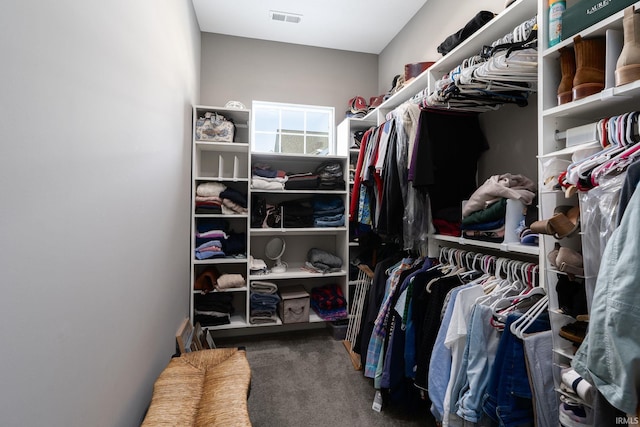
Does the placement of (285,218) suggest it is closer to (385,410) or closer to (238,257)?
(238,257)

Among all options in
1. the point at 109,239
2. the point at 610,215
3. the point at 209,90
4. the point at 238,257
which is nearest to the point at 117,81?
the point at 109,239

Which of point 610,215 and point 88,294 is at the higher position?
point 610,215

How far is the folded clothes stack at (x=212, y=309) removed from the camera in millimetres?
2658

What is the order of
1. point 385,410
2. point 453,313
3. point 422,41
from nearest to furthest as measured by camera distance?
point 453,313
point 385,410
point 422,41

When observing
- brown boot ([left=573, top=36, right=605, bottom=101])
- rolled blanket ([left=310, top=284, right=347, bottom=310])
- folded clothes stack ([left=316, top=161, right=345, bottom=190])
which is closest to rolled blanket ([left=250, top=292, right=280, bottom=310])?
rolled blanket ([left=310, top=284, right=347, bottom=310])

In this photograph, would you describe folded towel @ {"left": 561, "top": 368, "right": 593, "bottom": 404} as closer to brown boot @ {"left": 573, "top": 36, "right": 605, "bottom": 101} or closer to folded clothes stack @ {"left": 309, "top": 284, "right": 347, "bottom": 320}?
brown boot @ {"left": 573, "top": 36, "right": 605, "bottom": 101}

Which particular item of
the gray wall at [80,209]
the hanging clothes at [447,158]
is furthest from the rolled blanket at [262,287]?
the hanging clothes at [447,158]

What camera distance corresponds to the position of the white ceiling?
2633mm

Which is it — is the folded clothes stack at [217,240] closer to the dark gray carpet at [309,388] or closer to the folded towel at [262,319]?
the folded towel at [262,319]

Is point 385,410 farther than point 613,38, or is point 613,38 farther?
point 385,410

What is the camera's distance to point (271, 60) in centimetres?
321

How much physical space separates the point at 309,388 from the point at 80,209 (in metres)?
1.86

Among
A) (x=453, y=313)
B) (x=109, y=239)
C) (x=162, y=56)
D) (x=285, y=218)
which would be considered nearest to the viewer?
(x=109, y=239)

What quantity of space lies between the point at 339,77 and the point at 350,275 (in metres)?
2.17
